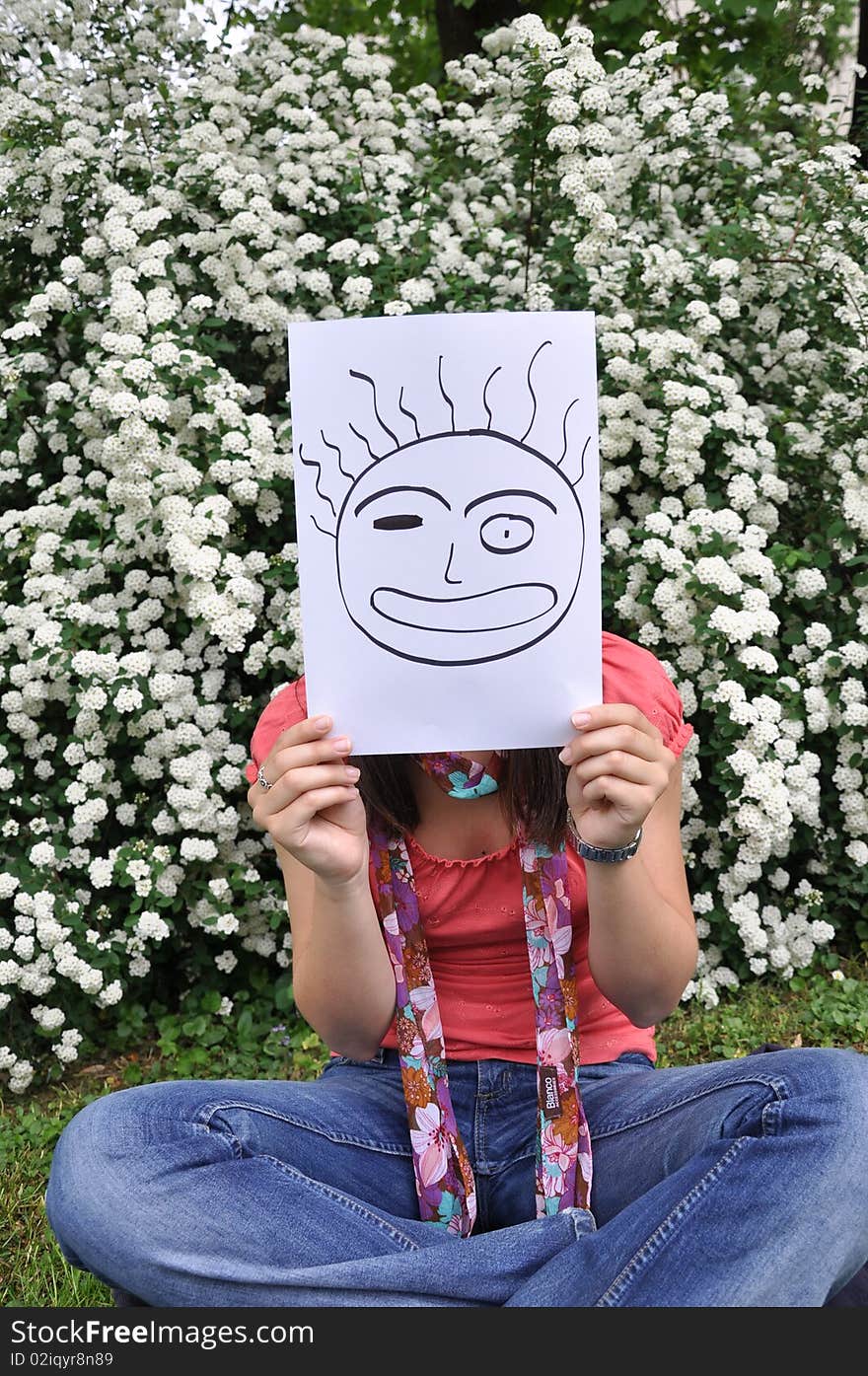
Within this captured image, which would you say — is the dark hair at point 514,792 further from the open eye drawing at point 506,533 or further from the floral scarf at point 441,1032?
the open eye drawing at point 506,533

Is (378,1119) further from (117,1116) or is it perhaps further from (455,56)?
(455,56)

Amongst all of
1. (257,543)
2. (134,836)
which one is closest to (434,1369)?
(134,836)

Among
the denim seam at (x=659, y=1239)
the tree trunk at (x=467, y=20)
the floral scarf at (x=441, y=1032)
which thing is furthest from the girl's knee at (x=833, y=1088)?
the tree trunk at (x=467, y=20)

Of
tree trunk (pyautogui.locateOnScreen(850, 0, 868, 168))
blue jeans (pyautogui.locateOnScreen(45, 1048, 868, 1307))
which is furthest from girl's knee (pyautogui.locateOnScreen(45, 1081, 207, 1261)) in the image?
tree trunk (pyautogui.locateOnScreen(850, 0, 868, 168))

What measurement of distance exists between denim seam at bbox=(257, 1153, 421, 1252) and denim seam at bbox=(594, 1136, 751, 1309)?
31 cm

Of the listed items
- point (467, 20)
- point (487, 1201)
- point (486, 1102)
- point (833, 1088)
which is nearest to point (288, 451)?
point (486, 1102)

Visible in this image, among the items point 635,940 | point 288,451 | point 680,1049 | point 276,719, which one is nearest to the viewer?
point 635,940

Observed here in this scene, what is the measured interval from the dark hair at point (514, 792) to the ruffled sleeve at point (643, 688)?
15 centimetres

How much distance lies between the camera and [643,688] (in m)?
1.95

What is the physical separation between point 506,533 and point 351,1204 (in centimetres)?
96

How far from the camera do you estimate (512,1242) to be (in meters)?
1.64

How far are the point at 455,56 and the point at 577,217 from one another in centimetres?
205

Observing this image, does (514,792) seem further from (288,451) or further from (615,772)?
(288,451)

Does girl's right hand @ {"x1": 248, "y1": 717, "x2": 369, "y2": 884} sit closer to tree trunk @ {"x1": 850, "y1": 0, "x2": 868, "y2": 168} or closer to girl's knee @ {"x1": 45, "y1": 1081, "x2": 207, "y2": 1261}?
girl's knee @ {"x1": 45, "y1": 1081, "x2": 207, "y2": 1261}
